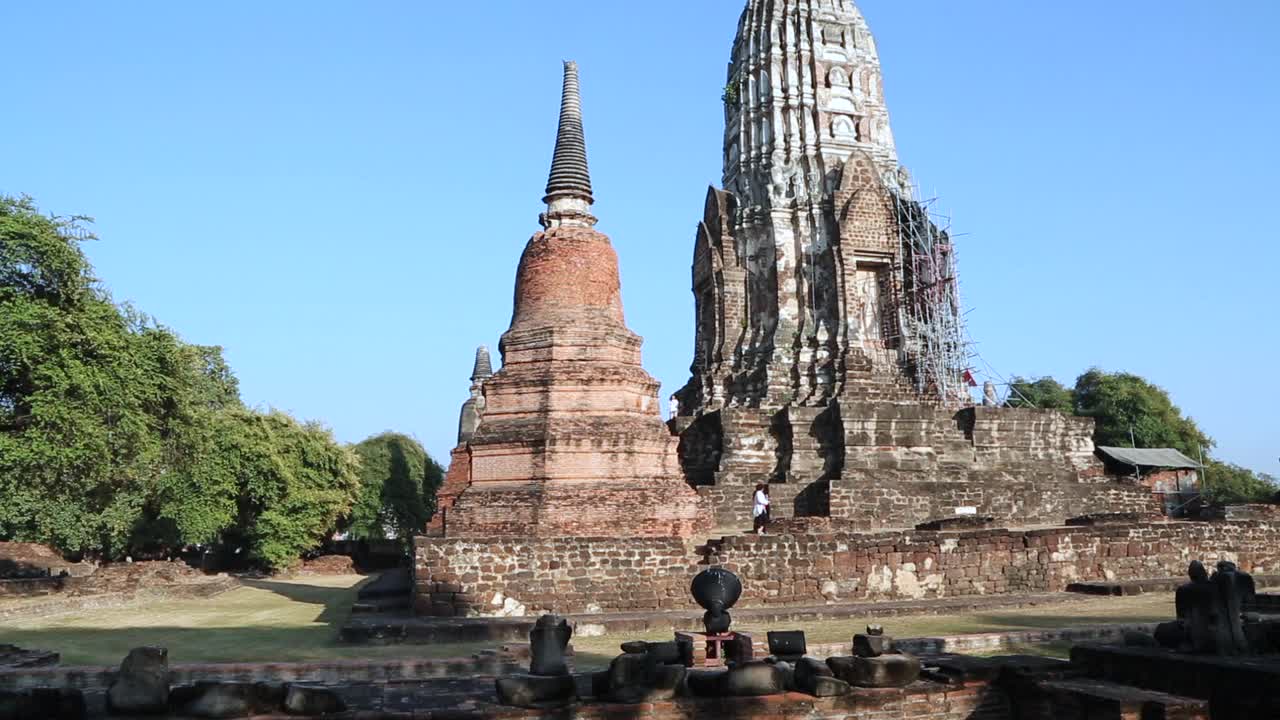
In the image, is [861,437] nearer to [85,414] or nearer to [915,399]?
[915,399]

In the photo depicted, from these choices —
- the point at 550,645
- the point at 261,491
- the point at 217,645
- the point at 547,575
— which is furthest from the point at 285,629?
the point at 261,491

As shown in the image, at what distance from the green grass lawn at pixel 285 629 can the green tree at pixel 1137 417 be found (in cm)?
3468

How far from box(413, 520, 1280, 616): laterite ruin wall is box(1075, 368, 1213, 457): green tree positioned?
107 ft

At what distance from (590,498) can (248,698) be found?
377 inches

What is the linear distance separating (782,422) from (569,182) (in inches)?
333

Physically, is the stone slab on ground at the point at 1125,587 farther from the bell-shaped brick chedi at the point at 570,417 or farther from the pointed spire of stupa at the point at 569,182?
the pointed spire of stupa at the point at 569,182

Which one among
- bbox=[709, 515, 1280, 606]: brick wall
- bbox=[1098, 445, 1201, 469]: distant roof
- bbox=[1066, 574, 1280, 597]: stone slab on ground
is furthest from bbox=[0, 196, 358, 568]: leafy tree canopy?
bbox=[1098, 445, 1201, 469]: distant roof

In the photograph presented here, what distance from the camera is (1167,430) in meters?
47.2

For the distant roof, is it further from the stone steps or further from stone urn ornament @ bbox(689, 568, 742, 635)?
stone urn ornament @ bbox(689, 568, 742, 635)

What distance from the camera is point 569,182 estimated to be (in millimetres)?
18422

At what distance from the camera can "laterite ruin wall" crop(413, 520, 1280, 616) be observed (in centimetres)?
1357

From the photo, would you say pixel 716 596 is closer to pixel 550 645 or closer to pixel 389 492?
pixel 550 645

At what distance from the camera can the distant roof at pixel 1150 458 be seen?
3878cm

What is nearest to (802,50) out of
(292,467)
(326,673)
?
(292,467)
